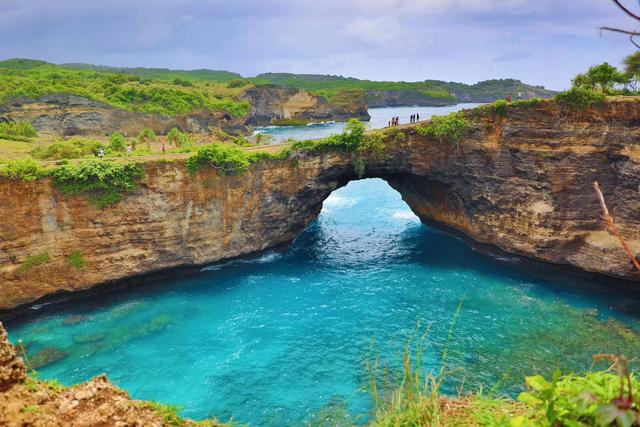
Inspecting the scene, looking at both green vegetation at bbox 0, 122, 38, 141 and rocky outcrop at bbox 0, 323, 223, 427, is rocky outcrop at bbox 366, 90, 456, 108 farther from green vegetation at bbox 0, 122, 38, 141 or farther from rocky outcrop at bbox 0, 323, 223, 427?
rocky outcrop at bbox 0, 323, 223, 427

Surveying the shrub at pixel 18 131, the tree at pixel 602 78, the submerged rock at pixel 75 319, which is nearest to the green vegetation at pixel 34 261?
the submerged rock at pixel 75 319

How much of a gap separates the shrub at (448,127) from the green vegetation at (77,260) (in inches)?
882

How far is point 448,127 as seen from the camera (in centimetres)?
2873

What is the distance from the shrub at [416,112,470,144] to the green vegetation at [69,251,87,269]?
2239 cm

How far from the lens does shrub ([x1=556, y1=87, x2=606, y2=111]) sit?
24.8 meters

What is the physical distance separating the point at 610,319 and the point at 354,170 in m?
17.3

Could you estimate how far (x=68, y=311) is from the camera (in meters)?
23.9

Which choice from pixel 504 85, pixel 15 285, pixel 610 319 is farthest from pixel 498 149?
pixel 504 85

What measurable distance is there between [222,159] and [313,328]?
11682 mm

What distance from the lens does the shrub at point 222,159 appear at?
25.9m

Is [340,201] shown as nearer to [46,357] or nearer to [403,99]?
[46,357]

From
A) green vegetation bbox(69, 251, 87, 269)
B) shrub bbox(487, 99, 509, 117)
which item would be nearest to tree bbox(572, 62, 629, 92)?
shrub bbox(487, 99, 509, 117)

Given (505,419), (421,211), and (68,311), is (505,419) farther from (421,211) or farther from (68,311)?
(421,211)

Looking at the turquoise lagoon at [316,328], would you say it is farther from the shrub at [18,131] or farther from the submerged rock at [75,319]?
the shrub at [18,131]
